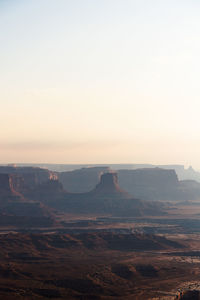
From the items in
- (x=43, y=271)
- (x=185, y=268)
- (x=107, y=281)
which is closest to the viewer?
(x=107, y=281)

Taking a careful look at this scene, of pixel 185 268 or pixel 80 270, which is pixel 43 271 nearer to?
pixel 80 270

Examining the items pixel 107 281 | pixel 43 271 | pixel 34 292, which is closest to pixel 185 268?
pixel 107 281

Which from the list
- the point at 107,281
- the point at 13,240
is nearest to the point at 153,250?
the point at 13,240

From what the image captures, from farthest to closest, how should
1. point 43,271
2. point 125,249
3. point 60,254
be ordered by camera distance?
point 125,249
point 60,254
point 43,271

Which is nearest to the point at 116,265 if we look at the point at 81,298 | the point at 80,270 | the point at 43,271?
the point at 80,270

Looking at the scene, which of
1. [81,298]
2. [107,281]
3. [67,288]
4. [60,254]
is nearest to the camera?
[81,298]

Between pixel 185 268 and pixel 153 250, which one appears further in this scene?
pixel 153 250

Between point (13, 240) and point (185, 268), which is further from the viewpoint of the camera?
point (13, 240)

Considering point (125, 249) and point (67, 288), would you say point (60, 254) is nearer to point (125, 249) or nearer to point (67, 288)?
point (125, 249)

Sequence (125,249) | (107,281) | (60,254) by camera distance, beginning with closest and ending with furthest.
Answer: (107,281), (60,254), (125,249)
